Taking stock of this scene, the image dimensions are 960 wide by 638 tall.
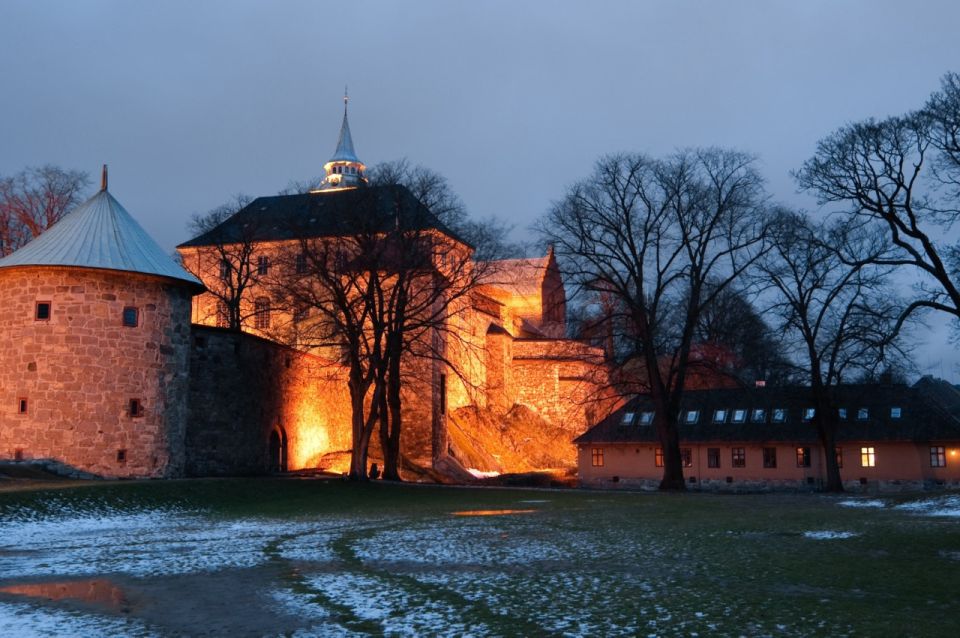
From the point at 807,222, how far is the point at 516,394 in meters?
35.4

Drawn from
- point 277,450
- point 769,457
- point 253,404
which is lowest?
point 769,457

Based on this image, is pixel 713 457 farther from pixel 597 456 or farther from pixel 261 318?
pixel 261 318

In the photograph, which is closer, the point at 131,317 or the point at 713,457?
the point at 131,317

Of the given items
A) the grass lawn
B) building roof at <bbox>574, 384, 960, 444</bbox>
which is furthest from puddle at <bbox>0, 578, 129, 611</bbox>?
building roof at <bbox>574, 384, 960, 444</bbox>

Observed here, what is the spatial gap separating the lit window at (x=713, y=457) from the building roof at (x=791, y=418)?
62 cm

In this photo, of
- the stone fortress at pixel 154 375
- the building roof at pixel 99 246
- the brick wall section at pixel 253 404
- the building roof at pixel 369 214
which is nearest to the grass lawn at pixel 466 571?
the stone fortress at pixel 154 375

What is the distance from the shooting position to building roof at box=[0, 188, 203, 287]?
29016 millimetres

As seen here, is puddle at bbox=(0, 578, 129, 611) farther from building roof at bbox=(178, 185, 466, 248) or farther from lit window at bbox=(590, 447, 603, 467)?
lit window at bbox=(590, 447, 603, 467)

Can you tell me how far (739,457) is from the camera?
44906mm

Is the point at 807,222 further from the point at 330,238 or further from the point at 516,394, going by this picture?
the point at 516,394

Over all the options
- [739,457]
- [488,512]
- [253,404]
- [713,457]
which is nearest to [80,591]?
[488,512]

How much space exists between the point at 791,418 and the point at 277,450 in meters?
24.2

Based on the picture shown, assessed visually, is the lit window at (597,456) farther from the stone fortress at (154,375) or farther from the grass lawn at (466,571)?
the grass lawn at (466,571)

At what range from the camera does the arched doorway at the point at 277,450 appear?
40812 mm
